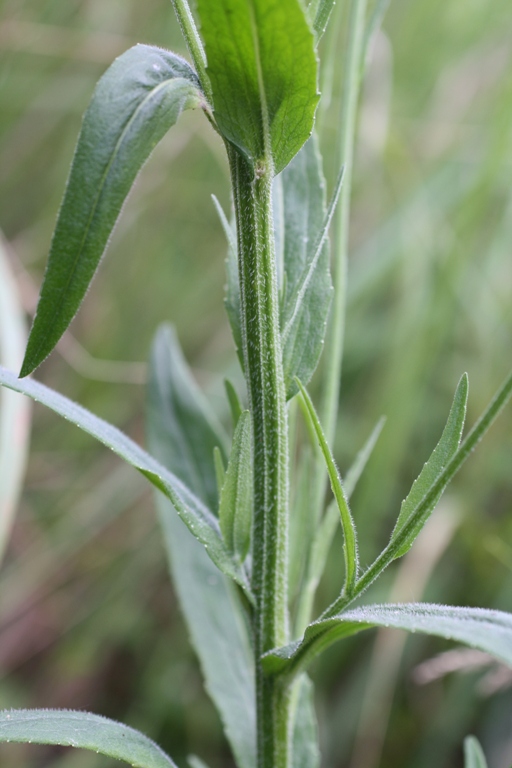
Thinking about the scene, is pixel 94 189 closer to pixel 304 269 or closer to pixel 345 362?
pixel 304 269

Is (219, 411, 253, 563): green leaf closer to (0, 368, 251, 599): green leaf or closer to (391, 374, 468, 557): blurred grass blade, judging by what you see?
(0, 368, 251, 599): green leaf

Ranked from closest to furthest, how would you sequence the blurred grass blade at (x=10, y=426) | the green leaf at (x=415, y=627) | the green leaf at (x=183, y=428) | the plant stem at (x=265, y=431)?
1. the green leaf at (x=415, y=627)
2. the plant stem at (x=265, y=431)
3. the green leaf at (x=183, y=428)
4. the blurred grass blade at (x=10, y=426)

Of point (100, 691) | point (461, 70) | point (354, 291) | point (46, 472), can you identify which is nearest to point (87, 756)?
point (100, 691)

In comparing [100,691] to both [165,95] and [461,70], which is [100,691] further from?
[461,70]

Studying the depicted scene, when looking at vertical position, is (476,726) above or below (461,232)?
below

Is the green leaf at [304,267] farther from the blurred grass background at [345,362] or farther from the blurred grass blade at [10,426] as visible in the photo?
the blurred grass background at [345,362]

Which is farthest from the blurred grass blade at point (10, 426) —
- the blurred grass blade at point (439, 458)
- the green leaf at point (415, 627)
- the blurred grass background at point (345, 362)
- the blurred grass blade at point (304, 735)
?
the blurred grass blade at point (439, 458)
